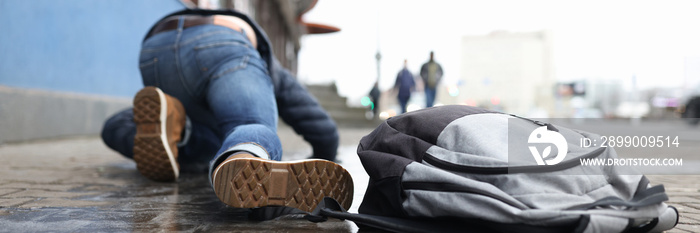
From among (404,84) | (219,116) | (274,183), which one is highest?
(219,116)

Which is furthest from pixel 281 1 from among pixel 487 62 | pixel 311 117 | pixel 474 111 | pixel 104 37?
pixel 487 62

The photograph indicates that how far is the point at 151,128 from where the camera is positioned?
6.88 ft

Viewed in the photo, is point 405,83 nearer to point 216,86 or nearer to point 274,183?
point 216,86

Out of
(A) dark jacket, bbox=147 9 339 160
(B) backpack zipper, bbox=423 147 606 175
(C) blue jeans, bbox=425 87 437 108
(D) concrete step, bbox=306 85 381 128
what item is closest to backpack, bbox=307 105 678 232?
(B) backpack zipper, bbox=423 147 606 175

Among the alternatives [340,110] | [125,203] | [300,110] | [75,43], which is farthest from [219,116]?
[340,110]

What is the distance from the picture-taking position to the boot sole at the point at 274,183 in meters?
1.43

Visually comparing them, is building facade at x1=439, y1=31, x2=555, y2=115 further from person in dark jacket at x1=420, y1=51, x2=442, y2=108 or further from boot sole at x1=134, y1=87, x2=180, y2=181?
boot sole at x1=134, y1=87, x2=180, y2=181

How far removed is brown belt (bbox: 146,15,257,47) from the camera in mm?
2260

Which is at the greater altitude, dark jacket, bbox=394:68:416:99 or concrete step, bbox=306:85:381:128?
dark jacket, bbox=394:68:416:99

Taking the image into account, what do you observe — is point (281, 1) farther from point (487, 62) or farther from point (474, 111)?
point (487, 62)

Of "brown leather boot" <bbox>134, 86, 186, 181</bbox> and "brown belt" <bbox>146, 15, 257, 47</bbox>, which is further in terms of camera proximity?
"brown belt" <bbox>146, 15, 257, 47</bbox>

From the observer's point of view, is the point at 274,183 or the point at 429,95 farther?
the point at 429,95

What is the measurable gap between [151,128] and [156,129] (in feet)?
0.07

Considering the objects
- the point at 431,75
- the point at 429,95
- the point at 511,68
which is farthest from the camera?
the point at 511,68
